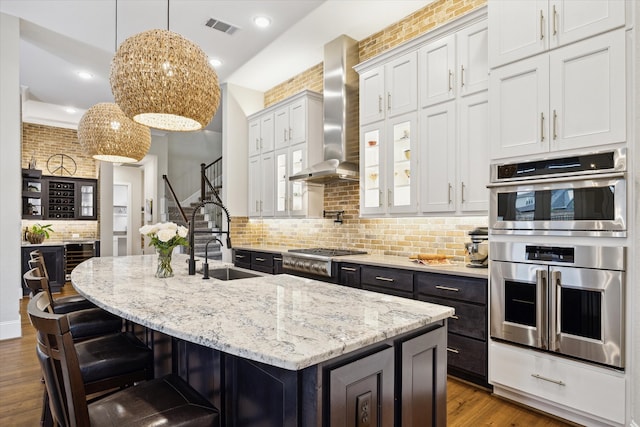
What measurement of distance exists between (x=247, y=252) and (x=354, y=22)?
3.37m

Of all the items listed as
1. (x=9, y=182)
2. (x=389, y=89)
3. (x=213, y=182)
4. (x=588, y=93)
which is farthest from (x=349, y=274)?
(x=213, y=182)

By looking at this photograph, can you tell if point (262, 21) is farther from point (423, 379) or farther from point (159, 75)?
point (423, 379)

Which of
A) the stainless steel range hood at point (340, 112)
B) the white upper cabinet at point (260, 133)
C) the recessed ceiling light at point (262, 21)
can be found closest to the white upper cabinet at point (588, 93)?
the stainless steel range hood at point (340, 112)

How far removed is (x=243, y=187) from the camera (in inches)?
231

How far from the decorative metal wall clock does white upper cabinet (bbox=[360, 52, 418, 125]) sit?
22.6 ft

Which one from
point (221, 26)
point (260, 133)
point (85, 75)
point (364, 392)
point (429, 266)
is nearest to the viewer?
point (364, 392)

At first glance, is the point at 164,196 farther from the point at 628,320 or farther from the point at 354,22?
the point at 628,320

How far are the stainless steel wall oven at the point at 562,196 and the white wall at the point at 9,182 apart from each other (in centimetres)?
482

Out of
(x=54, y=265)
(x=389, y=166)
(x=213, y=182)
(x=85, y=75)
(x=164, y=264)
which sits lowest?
(x=54, y=265)

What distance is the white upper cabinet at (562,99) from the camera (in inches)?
82.6

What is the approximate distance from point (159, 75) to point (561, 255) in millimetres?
2604

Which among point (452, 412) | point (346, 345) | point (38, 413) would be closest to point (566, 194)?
point (452, 412)

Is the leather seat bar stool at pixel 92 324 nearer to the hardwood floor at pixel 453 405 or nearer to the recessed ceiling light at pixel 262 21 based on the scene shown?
the hardwood floor at pixel 453 405

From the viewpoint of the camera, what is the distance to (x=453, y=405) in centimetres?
248
